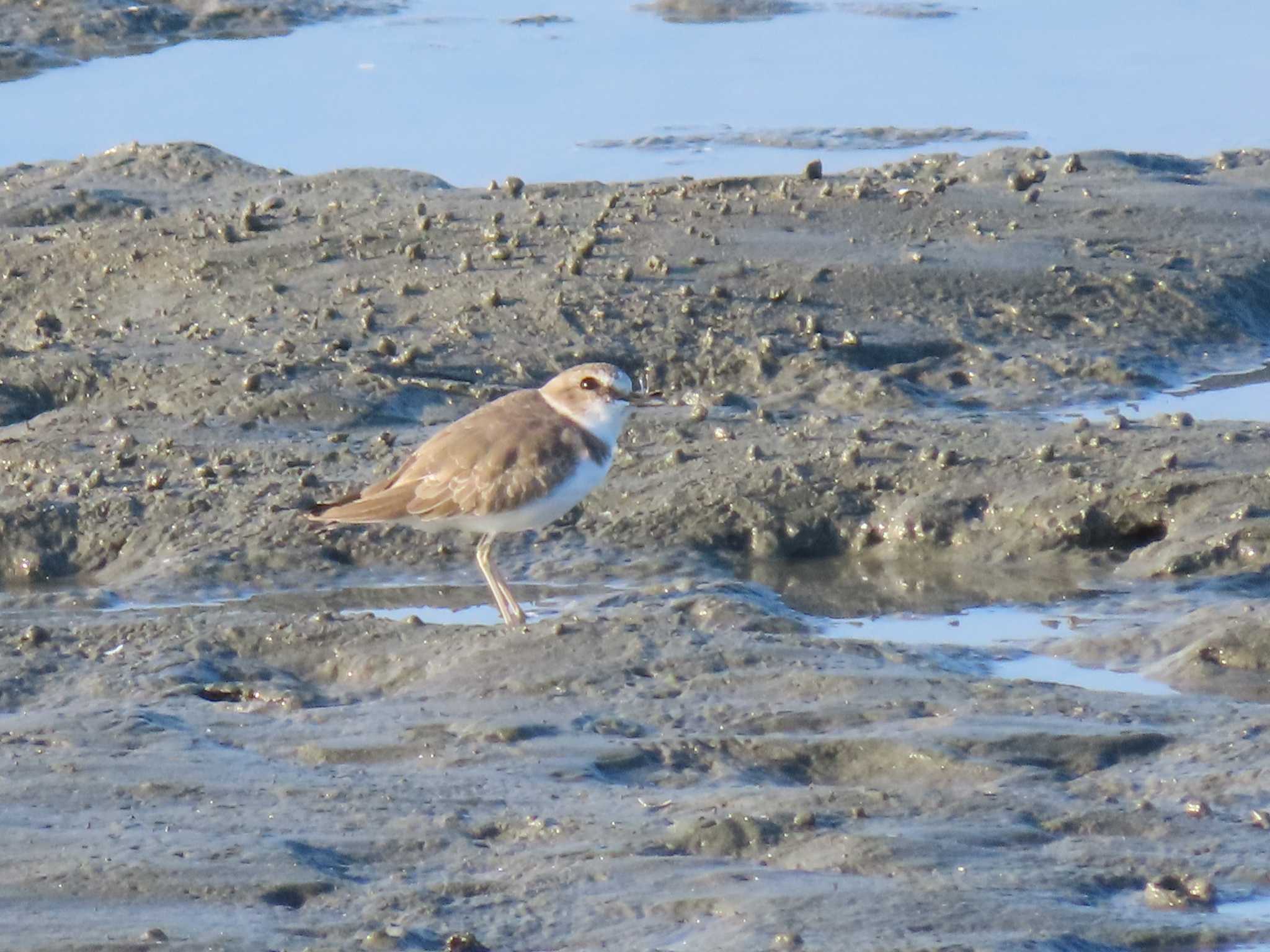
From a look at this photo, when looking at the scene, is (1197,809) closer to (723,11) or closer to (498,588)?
(498,588)

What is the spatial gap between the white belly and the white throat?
0.14m

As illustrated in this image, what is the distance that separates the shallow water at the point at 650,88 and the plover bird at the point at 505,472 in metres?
5.07

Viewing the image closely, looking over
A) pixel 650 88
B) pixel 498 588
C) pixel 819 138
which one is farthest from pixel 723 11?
pixel 498 588

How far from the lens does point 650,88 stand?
1402cm

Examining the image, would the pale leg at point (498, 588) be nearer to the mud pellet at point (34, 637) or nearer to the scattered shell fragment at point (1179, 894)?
the mud pellet at point (34, 637)

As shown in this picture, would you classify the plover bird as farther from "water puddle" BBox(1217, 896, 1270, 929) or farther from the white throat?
"water puddle" BBox(1217, 896, 1270, 929)

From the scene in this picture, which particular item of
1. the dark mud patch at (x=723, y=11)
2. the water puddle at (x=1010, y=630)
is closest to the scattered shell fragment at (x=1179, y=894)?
the water puddle at (x=1010, y=630)

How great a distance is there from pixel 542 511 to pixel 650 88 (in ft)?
26.8

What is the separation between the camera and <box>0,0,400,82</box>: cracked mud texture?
14883mm

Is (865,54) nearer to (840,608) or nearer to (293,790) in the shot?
(840,608)

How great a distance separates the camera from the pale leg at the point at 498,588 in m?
6.30

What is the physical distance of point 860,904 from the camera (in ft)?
14.4

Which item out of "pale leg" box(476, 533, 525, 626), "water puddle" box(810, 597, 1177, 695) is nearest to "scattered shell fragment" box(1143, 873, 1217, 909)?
"water puddle" box(810, 597, 1177, 695)

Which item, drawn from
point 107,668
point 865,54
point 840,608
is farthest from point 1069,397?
point 865,54
